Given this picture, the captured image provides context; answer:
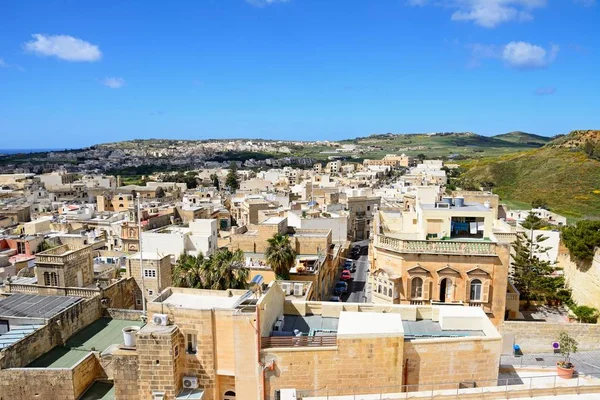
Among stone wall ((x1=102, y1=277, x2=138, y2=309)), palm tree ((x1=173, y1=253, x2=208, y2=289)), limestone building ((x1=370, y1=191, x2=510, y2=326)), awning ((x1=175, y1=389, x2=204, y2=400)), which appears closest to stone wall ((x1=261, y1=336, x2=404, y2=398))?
awning ((x1=175, y1=389, x2=204, y2=400))

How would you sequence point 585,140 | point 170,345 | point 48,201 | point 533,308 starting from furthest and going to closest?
point 585,140
point 48,201
point 533,308
point 170,345

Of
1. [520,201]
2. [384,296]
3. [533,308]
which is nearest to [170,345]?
[384,296]

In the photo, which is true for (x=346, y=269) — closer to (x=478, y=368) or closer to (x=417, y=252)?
(x=417, y=252)

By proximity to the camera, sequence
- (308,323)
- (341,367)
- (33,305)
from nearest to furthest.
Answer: (341,367) < (308,323) < (33,305)

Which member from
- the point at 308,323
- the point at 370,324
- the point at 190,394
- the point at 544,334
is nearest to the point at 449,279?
the point at 544,334

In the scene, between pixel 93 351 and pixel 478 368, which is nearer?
pixel 478 368

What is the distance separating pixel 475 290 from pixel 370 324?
8.67m

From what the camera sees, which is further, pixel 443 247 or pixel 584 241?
pixel 584 241

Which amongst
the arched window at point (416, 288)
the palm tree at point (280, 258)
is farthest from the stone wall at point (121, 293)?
the arched window at point (416, 288)

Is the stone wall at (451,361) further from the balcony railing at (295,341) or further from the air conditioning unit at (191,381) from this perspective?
the air conditioning unit at (191,381)

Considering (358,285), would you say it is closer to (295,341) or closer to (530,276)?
(530,276)

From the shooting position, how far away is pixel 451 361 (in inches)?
488

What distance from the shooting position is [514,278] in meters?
30.2

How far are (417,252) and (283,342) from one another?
8857 mm
